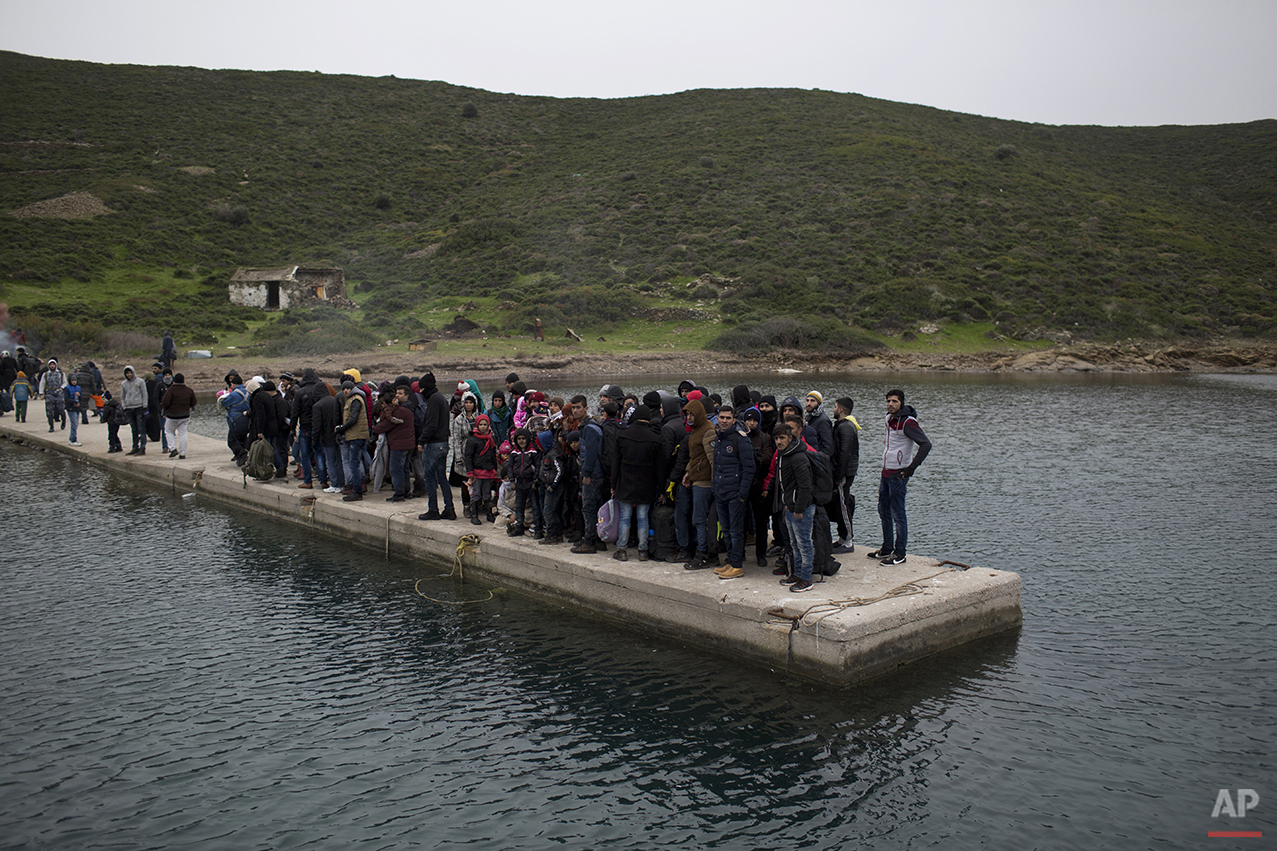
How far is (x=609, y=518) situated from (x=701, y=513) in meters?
1.36

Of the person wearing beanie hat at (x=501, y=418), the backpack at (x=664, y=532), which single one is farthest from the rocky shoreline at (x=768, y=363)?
the backpack at (x=664, y=532)

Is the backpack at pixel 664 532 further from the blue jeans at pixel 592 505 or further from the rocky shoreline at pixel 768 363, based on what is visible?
the rocky shoreline at pixel 768 363

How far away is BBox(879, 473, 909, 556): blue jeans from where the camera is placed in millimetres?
9344

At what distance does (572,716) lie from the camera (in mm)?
7551

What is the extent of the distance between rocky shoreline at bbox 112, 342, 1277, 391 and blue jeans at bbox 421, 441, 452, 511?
25.4m

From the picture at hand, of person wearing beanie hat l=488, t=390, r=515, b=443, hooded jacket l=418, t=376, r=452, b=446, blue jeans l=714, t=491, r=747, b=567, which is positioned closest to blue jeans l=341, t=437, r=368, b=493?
hooded jacket l=418, t=376, r=452, b=446

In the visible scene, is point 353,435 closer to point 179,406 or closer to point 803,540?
point 179,406

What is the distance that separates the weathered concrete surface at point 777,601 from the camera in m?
7.68

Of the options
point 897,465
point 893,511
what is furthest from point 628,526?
point 897,465

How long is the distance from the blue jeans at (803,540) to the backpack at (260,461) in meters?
10.8

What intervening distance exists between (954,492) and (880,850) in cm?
1197

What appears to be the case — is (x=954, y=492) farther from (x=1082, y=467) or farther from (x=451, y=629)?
(x=451, y=629)

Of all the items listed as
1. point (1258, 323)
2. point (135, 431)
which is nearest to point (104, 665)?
point (135, 431)

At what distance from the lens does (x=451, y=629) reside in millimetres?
9617
